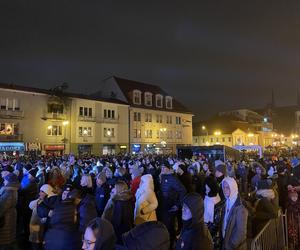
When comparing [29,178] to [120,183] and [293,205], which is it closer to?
[120,183]

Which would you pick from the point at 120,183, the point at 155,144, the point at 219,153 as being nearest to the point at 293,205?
the point at 120,183

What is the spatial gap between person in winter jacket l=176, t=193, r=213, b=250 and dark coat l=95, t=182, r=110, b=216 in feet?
13.9

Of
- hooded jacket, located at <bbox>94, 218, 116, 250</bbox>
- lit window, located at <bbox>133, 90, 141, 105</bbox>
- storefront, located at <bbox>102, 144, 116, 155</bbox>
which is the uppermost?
lit window, located at <bbox>133, 90, 141, 105</bbox>

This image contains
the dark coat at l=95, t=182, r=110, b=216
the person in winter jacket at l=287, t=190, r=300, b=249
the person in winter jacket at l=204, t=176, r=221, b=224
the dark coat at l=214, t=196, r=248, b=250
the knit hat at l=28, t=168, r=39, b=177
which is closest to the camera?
the dark coat at l=214, t=196, r=248, b=250

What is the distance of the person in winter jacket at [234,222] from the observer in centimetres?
482

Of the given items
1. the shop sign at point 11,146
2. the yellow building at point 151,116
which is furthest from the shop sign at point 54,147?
the yellow building at point 151,116

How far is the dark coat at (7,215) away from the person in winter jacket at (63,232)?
7.58 ft

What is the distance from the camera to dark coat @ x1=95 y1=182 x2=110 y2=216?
7.99 metres

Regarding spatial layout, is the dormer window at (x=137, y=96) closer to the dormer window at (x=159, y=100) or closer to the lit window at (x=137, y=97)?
the lit window at (x=137, y=97)

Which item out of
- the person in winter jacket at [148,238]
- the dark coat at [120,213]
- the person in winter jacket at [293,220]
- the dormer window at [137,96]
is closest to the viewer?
the person in winter jacket at [148,238]

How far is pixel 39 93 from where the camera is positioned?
37688mm

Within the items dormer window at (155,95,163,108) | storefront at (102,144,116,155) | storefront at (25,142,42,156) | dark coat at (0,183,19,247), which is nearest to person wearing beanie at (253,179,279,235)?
dark coat at (0,183,19,247)

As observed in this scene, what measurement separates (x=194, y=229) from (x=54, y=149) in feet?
121

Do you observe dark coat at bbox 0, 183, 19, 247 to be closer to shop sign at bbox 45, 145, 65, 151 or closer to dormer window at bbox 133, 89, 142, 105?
shop sign at bbox 45, 145, 65, 151
